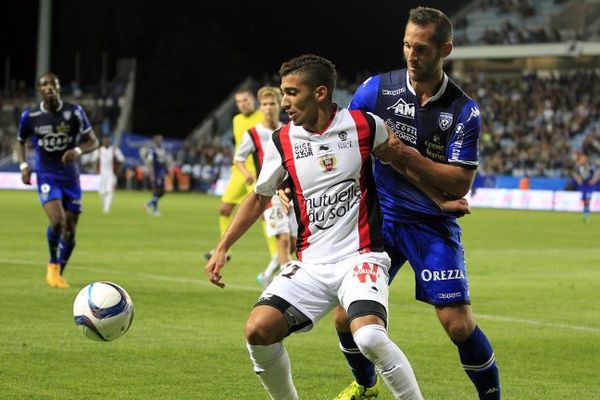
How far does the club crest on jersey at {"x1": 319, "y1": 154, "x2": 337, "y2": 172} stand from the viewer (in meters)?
6.37

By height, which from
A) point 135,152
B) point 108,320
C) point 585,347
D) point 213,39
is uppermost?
point 108,320

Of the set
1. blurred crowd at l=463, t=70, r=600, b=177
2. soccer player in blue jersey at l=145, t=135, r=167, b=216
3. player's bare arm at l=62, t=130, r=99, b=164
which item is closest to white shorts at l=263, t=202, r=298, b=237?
player's bare arm at l=62, t=130, r=99, b=164

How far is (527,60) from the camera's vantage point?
57.1 meters

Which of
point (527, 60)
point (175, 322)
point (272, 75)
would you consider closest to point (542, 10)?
point (527, 60)

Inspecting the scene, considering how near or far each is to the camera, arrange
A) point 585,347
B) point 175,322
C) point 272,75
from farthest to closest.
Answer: point 272,75 → point 175,322 → point 585,347

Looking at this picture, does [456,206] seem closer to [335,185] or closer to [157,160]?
[335,185]

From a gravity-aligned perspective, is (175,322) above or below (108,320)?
below

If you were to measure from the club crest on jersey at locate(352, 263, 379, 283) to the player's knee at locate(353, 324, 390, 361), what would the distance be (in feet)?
1.16

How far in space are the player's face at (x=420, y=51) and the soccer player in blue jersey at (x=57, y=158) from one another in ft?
26.1

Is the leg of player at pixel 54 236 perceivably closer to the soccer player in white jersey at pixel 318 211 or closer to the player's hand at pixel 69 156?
the player's hand at pixel 69 156

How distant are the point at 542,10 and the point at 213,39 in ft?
56.5

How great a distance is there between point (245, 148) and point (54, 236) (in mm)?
2639

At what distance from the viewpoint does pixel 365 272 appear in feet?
20.5

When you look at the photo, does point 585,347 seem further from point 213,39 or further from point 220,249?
point 213,39
